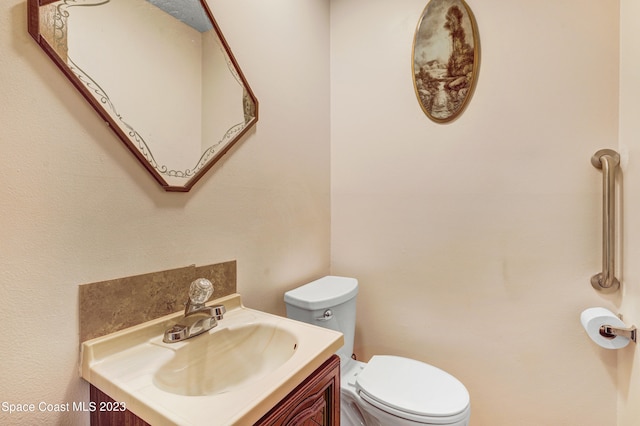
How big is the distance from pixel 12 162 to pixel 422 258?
1.56 metres

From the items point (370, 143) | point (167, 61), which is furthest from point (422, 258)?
point (167, 61)

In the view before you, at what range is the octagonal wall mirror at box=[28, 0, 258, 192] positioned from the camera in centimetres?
71

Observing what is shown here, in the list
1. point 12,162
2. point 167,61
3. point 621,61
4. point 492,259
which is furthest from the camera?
point 492,259

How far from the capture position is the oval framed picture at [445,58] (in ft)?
4.46

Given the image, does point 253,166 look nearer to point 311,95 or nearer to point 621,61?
point 311,95

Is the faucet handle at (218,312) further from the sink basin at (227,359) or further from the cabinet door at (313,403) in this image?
the cabinet door at (313,403)

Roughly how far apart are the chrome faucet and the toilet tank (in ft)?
1.49

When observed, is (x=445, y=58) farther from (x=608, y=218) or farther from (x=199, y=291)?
(x=199, y=291)

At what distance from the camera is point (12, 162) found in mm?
622

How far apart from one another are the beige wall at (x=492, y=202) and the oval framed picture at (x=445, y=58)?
0.04 meters

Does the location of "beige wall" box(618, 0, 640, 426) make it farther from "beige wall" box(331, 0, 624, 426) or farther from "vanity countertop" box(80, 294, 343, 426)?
"vanity countertop" box(80, 294, 343, 426)

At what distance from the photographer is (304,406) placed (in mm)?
691

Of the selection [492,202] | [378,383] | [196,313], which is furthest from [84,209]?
[492,202]

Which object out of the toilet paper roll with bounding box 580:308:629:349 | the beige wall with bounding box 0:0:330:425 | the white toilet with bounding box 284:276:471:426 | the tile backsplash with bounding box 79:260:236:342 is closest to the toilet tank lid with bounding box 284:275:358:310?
the white toilet with bounding box 284:276:471:426
